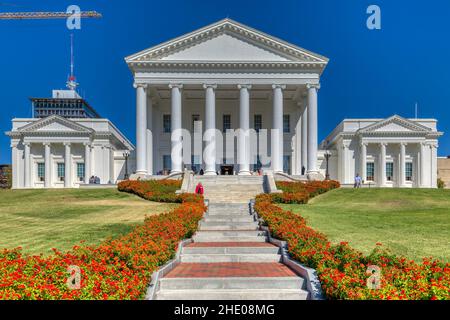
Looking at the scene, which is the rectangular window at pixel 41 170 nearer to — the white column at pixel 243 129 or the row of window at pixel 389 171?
the white column at pixel 243 129

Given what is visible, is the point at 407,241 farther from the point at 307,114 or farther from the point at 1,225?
the point at 307,114

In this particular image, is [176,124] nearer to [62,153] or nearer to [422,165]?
[62,153]

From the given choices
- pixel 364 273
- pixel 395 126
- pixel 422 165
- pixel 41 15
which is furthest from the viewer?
pixel 41 15

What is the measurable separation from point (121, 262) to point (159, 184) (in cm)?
2547

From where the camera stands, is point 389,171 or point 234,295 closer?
point 234,295

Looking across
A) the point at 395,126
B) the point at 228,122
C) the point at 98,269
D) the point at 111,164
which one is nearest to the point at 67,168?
the point at 111,164

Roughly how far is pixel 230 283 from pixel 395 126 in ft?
176

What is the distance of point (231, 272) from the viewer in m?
11.1

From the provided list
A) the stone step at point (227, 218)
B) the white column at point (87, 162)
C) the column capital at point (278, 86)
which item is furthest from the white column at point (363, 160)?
the white column at point (87, 162)

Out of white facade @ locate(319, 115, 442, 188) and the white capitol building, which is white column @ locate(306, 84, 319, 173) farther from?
white facade @ locate(319, 115, 442, 188)

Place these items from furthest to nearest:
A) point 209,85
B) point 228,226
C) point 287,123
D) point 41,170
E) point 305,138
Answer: point 41,170 → point 287,123 → point 305,138 → point 209,85 → point 228,226

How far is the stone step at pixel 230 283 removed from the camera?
994cm

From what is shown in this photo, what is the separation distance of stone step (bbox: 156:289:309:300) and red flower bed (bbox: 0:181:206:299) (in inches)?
31.8

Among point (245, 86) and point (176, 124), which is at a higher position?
point (245, 86)
